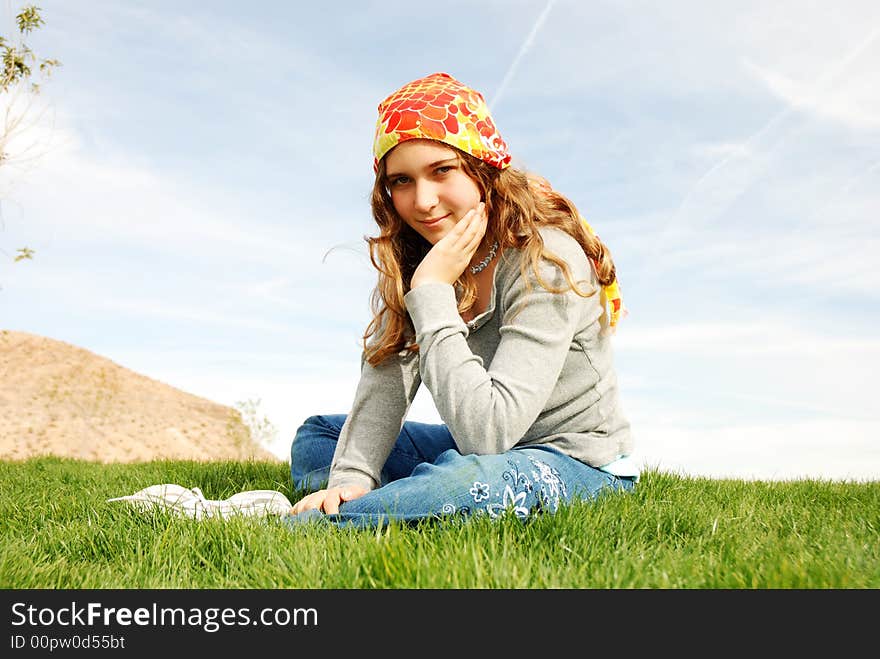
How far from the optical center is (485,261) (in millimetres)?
3430

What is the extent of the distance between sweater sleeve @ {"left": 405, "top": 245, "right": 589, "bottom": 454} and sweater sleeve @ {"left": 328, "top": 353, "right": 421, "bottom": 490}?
0.52m

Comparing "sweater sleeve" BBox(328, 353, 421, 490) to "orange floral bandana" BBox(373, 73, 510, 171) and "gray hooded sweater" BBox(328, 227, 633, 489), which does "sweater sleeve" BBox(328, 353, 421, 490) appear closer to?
"gray hooded sweater" BBox(328, 227, 633, 489)

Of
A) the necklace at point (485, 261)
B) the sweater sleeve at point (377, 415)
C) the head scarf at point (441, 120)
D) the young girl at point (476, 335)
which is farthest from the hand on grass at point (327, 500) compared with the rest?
the head scarf at point (441, 120)

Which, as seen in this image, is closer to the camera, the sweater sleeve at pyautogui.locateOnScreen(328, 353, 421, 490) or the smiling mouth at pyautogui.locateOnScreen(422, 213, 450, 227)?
the smiling mouth at pyautogui.locateOnScreen(422, 213, 450, 227)

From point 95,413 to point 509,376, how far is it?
10.4m

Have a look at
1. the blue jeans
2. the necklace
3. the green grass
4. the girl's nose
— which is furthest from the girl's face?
the green grass

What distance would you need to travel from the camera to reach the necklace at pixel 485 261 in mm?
3381

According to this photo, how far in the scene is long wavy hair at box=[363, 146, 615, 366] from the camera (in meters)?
3.25

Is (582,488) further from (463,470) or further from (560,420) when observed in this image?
(463,470)

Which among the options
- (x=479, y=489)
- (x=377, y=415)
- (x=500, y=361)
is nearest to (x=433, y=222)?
(x=500, y=361)

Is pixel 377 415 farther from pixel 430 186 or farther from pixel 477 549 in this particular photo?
pixel 477 549

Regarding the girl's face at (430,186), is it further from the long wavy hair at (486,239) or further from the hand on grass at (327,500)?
the hand on grass at (327,500)

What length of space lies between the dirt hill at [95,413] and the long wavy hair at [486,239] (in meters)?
7.78
